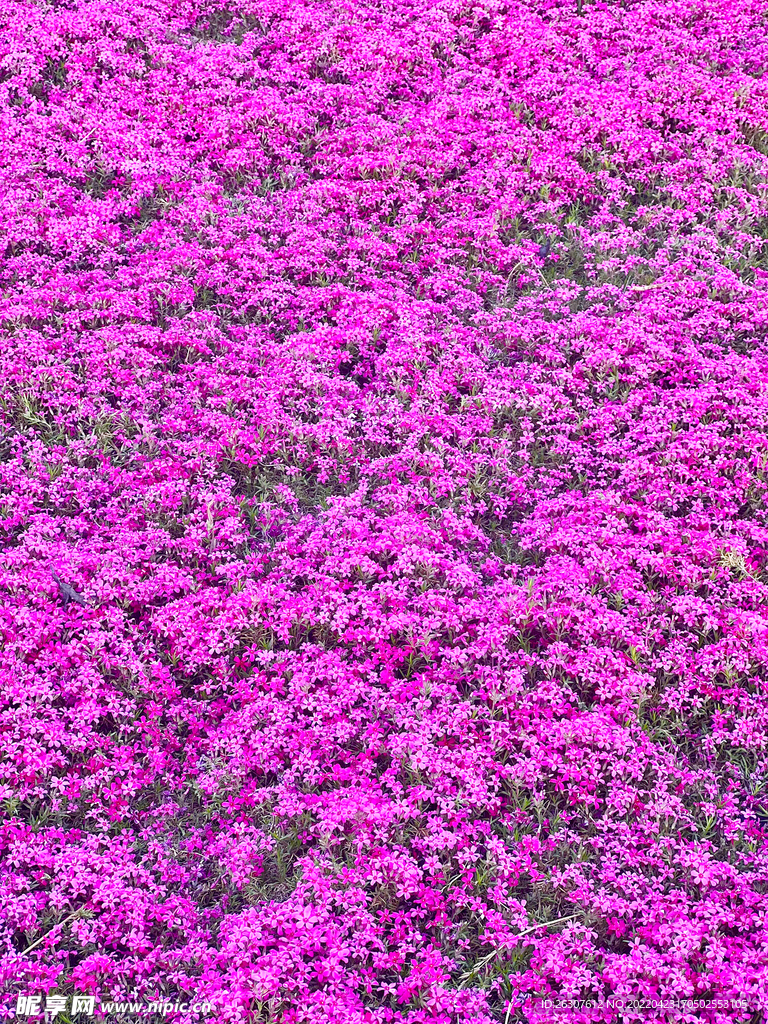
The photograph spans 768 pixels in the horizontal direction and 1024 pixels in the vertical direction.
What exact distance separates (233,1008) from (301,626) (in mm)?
2717

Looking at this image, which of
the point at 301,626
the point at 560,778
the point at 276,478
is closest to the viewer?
the point at 560,778

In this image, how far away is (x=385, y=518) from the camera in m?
7.59

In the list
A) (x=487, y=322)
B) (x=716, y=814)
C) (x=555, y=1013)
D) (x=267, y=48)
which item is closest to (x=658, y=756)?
(x=716, y=814)

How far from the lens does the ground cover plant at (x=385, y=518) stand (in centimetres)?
554

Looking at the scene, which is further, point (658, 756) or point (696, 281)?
point (696, 281)

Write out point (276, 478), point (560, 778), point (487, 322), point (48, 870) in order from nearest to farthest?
point (48, 870), point (560, 778), point (276, 478), point (487, 322)

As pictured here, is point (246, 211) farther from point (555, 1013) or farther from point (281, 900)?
point (555, 1013)

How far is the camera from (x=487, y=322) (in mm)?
9266

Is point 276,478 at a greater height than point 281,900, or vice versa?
point 276,478

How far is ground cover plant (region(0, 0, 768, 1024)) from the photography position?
18.2 feet

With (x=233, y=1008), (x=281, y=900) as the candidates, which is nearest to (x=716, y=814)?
(x=281, y=900)

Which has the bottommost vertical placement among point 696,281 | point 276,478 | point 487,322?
point 276,478

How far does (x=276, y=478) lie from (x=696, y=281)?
192 inches

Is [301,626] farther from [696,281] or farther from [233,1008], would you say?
[696,281]
